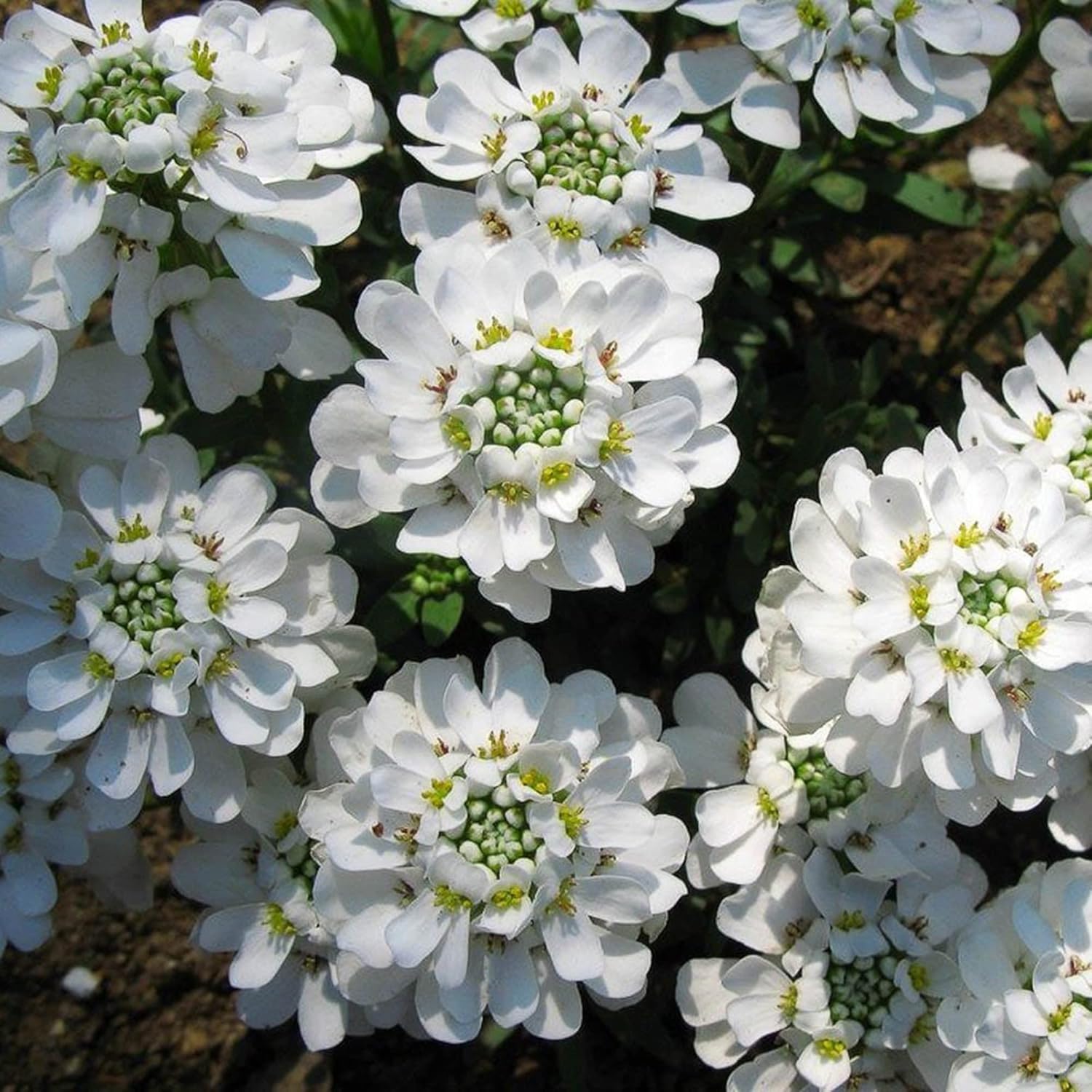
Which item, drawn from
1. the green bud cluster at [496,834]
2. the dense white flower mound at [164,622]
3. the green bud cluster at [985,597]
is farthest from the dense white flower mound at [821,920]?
the dense white flower mound at [164,622]

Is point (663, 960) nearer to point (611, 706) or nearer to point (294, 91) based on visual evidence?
point (611, 706)

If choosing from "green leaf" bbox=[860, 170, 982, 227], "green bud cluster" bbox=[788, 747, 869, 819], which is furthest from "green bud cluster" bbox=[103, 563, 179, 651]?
"green leaf" bbox=[860, 170, 982, 227]

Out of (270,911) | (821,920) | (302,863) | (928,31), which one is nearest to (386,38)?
(928,31)

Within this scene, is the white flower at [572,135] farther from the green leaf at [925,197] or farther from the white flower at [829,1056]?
the white flower at [829,1056]

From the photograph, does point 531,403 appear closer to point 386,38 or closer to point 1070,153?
point 386,38

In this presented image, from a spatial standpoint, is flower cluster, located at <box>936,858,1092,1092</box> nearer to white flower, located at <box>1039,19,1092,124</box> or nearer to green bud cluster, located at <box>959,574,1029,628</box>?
green bud cluster, located at <box>959,574,1029,628</box>
